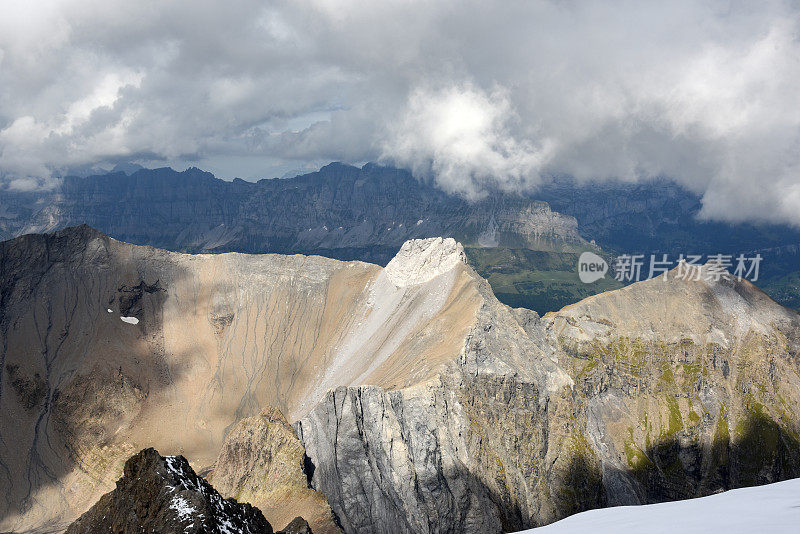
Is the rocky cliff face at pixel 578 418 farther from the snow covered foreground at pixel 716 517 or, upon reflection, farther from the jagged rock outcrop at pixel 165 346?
the snow covered foreground at pixel 716 517

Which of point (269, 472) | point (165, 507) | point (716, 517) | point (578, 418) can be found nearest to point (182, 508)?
point (165, 507)

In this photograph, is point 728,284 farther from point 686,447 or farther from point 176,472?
point 176,472

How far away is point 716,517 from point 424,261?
135797 millimetres

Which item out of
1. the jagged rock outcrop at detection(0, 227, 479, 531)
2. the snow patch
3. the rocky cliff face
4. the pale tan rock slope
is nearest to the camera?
the snow patch

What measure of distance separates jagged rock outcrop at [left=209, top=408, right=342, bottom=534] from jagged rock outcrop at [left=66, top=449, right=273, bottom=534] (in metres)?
42.1

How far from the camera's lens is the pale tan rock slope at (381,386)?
8469 centimetres

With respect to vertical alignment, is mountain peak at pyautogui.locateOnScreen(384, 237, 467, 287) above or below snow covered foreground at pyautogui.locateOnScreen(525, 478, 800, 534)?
above

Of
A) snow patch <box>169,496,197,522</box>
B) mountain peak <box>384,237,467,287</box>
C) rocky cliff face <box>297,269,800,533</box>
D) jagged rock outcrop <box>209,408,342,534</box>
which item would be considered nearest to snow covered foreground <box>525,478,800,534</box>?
snow patch <box>169,496,197,522</box>

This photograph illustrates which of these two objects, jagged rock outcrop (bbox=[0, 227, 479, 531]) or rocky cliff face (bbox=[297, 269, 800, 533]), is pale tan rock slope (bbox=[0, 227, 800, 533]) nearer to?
rocky cliff face (bbox=[297, 269, 800, 533])

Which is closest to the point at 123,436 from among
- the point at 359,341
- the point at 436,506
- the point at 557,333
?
the point at 359,341

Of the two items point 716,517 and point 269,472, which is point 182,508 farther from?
point 269,472

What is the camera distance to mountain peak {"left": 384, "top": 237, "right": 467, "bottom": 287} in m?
142

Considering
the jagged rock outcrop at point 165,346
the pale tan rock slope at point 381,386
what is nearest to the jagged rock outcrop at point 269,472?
the pale tan rock slope at point 381,386

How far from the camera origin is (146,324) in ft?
470
